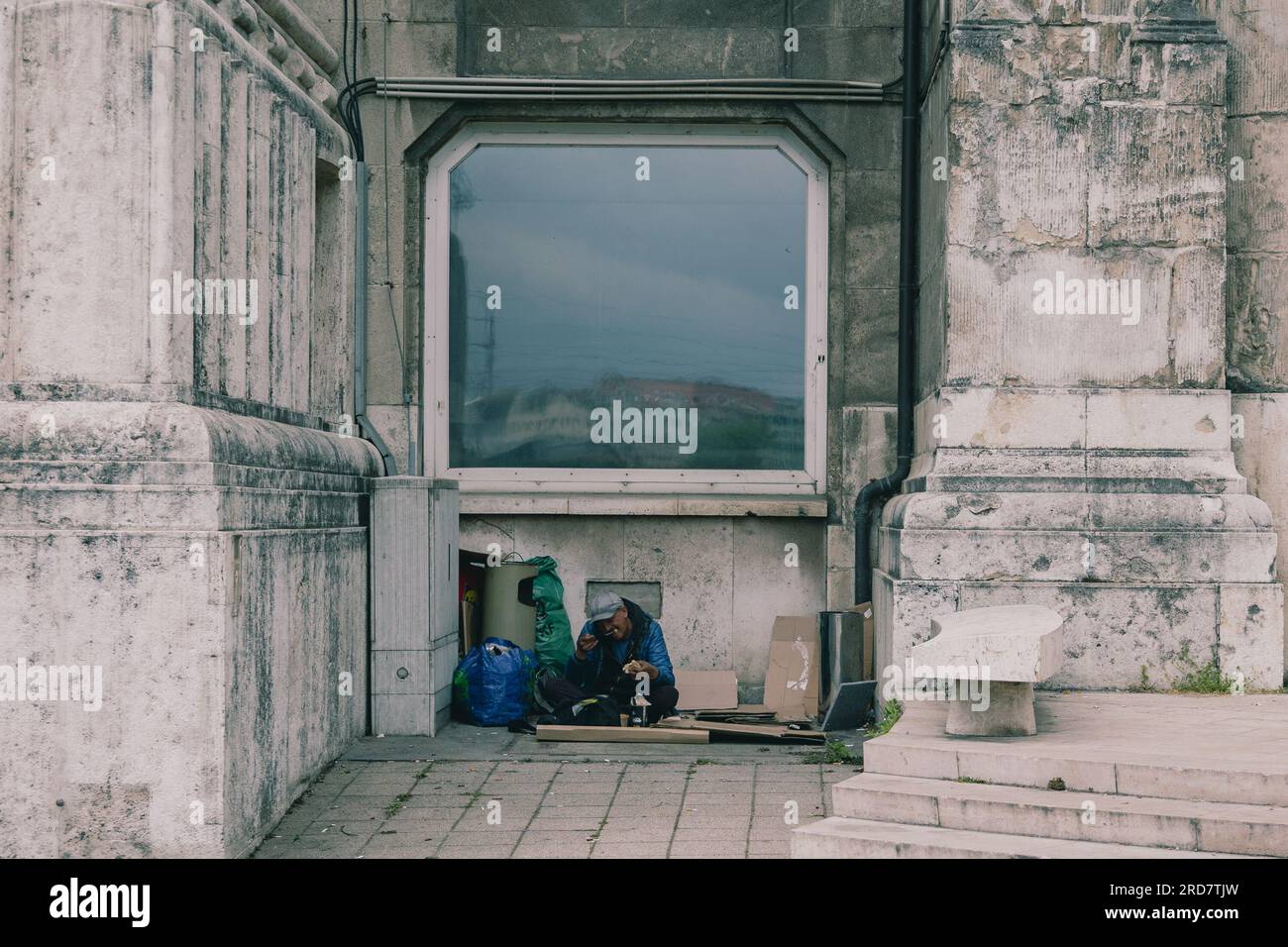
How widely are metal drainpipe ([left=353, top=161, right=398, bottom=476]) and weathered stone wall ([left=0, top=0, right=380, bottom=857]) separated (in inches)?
111

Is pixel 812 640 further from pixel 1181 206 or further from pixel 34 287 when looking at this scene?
pixel 34 287

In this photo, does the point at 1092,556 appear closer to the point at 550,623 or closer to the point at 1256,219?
the point at 1256,219

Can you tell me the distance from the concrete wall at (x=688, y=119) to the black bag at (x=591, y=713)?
50.4 inches

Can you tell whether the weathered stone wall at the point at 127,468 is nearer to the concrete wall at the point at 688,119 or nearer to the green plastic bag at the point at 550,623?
the green plastic bag at the point at 550,623

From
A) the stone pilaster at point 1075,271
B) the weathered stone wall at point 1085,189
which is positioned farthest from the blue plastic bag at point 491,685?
the weathered stone wall at point 1085,189

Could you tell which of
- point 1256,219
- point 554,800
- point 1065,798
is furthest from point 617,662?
point 1256,219

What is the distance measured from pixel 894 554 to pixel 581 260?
3536 mm

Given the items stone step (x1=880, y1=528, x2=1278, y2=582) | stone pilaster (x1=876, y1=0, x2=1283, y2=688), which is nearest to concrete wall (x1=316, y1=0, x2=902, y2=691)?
stone pilaster (x1=876, y1=0, x2=1283, y2=688)

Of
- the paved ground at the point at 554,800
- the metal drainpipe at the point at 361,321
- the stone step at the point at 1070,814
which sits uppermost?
the metal drainpipe at the point at 361,321

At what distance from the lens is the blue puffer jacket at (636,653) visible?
29.9 ft

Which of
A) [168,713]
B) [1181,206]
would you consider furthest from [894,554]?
[168,713]

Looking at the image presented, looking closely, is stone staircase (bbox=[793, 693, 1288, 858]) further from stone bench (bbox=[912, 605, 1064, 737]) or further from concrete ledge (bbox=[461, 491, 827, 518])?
concrete ledge (bbox=[461, 491, 827, 518])

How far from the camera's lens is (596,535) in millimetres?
10047

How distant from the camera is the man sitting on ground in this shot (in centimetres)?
900
